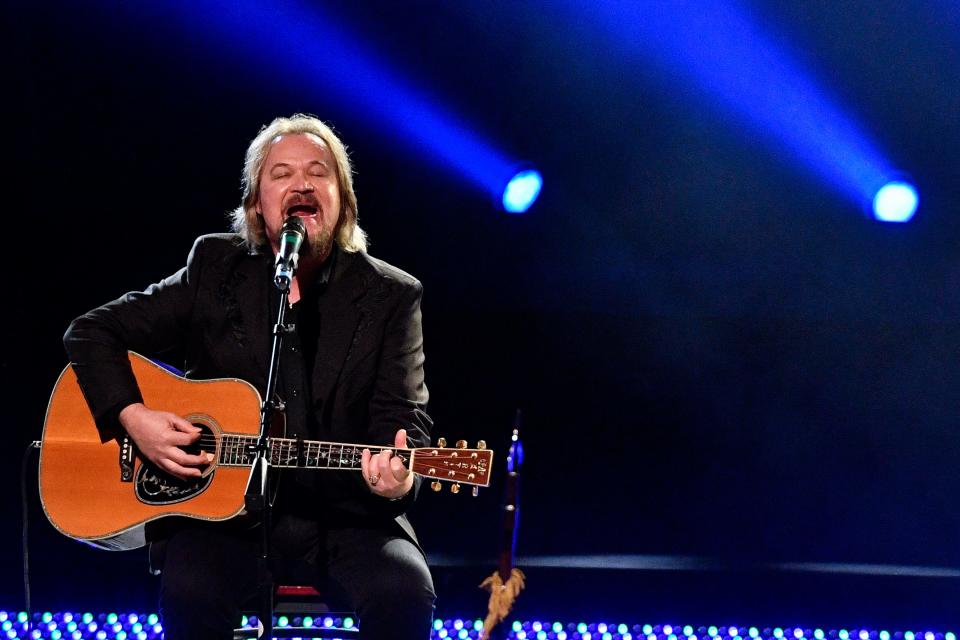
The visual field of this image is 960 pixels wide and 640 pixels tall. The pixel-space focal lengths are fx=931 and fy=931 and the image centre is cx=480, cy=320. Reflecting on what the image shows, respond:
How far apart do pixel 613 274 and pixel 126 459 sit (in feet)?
8.42

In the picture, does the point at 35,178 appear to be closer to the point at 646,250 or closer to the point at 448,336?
the point at 448,336

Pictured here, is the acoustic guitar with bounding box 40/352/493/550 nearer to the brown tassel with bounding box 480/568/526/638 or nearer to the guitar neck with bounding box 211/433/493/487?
the guitar neck with bounding box 211/433/493/487

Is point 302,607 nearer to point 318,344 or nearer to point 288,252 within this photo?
→ point 318,344

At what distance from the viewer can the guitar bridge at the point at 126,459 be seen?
2941 mm

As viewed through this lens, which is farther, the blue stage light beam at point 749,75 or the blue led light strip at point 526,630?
the blue stage light beam at point 749,75

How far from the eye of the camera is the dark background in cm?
439

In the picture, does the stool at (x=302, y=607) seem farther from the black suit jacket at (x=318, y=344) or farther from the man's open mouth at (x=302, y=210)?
the man's open mouth at (x=302, y=210)

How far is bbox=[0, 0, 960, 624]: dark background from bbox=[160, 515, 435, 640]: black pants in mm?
1568

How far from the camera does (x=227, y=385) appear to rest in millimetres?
2988

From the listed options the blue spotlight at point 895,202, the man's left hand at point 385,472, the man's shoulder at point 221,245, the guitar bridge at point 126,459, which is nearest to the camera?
the man's left hand at point 385,472

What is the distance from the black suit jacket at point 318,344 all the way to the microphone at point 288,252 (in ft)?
1.93

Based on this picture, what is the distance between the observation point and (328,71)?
Answer: 14.3 feet

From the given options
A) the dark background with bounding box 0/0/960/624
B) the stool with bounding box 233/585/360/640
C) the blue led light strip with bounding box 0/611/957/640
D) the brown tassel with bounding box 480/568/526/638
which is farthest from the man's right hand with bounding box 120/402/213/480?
the dark background with bounding box 0/0/960/624

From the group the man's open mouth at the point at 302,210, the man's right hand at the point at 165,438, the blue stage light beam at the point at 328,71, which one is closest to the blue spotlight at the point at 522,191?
the blue stage light beam at the point at 328,71
